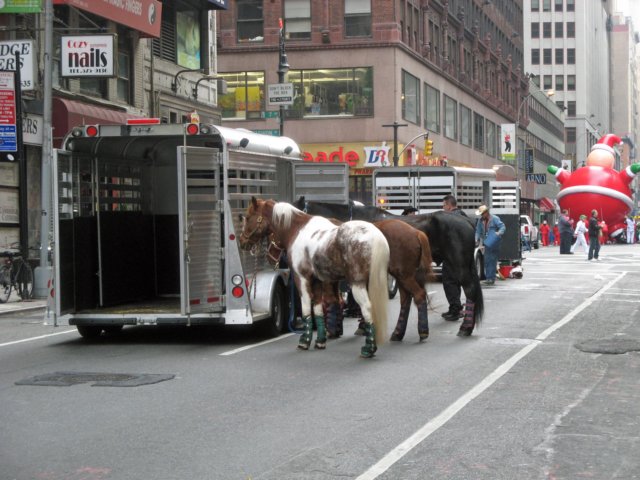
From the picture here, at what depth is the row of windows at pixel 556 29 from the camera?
148 m

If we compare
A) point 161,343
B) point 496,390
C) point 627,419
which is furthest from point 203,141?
point 627,419

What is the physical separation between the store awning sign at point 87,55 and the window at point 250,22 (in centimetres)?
2972

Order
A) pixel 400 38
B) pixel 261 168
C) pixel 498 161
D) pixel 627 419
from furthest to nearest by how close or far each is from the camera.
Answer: pixel 498 161
pixel 400 38
pixel 261 168
pixel 627 419

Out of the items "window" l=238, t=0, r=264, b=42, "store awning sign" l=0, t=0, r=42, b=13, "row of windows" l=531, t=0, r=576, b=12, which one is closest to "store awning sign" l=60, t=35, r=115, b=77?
"store awning sign" l=0, t=0, r=42, b=13

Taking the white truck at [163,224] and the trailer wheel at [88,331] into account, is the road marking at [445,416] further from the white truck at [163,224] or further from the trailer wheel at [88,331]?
the trailer wheel at [88,331]

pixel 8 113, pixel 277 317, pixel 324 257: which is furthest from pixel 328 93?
pixel 324 257

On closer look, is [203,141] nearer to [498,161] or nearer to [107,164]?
[107,164]

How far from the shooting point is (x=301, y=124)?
5497cm

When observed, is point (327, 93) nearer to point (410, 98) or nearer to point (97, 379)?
point (410, 98)

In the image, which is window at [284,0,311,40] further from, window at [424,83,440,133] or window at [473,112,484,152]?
window at [473,112,484,152]

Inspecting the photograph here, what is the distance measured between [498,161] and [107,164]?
71.2m

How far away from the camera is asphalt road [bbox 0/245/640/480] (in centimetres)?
726

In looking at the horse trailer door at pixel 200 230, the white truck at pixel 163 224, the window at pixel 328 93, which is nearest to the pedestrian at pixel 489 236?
the white truck at pixel 163 224

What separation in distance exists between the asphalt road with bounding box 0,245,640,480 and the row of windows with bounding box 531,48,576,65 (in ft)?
453
